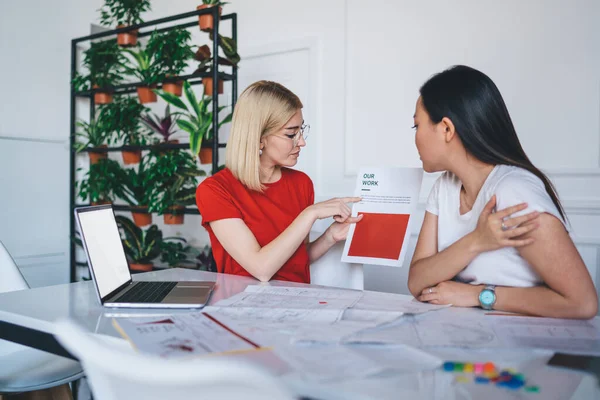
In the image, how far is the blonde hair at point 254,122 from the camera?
2.03 metres

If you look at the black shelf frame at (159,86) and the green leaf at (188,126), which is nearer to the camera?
the black shelf frame at (159,86)

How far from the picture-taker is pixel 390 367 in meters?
0.89

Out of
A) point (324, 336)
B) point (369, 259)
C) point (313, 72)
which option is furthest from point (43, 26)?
point (324, 336)

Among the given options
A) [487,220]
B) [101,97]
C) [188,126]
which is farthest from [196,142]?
[487,220]

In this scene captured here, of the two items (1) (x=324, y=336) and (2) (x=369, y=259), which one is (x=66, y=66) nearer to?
(2) (x=369, y=259)

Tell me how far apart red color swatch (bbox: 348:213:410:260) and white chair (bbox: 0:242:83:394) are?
3.30ft

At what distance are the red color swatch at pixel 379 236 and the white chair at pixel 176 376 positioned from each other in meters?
1.15

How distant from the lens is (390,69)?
11.7 feet

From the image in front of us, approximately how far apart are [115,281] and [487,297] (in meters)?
1.02

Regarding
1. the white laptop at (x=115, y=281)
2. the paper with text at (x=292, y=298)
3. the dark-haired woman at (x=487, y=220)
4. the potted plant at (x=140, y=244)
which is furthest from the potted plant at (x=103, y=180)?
the dark-haired woman at (x=487, y=220)

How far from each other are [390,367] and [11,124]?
380cm

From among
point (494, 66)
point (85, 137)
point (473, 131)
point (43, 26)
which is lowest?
point (473, 131)

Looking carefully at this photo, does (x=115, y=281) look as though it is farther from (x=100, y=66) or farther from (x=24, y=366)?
(x=100, y=66)

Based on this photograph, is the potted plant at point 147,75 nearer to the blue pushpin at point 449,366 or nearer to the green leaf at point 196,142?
the green leaf at point 196,142
